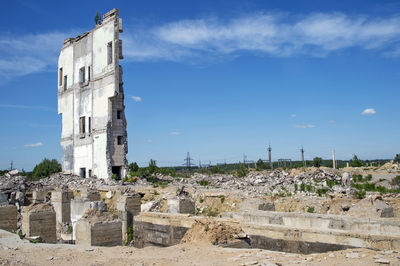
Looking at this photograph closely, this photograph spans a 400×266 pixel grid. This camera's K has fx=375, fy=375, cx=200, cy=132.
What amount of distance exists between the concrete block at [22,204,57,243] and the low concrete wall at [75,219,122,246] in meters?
3.02

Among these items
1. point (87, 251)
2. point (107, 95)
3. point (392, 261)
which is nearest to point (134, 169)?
point (107, 95)

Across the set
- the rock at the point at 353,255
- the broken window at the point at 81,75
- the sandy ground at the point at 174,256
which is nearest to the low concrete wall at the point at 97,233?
the sandy ground at the point at 174,256

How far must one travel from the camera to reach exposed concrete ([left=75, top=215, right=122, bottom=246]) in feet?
30.0

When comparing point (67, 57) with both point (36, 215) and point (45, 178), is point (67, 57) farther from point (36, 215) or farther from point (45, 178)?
point (36, 215)

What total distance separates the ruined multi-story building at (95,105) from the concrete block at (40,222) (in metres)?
13.6

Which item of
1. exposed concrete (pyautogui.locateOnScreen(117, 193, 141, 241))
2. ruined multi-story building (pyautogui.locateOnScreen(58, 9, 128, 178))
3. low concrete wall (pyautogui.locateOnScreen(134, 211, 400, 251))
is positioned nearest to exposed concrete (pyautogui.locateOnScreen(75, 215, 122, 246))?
low concrete wall (pyautogui.locateOnScreen(134, 211, 400, 251))

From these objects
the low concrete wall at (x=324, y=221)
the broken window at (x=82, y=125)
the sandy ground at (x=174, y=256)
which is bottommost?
the sandy ground at (x=174, y=256)

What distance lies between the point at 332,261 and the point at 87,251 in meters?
4.70

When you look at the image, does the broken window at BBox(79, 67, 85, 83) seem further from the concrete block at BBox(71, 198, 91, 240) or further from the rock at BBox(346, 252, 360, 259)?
the rock at BBox(346, 252, 360, 259)

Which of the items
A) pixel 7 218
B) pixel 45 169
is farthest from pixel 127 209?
pixel 45 169

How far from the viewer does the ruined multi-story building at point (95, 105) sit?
2619 centimetres

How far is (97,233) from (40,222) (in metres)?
3.67

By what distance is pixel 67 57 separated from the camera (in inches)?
1296

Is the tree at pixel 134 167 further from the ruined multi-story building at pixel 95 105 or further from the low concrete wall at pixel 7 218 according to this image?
the low concrete wall at pixel 7 218
